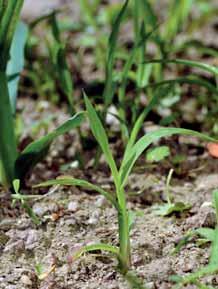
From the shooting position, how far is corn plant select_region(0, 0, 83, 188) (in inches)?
61.9

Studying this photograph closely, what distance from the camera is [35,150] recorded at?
1624 mm

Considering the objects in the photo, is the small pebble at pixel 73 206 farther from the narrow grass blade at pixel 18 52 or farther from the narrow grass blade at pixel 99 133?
the narrow grass blade at pixel 18 52

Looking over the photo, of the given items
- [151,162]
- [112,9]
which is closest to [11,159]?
[151,162]

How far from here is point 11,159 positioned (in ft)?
5.49

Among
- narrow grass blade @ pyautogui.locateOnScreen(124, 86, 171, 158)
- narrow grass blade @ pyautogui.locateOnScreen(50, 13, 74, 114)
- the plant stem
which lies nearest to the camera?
the plant stem

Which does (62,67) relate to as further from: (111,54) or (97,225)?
(97,225)

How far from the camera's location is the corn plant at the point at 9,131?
157 centimetres

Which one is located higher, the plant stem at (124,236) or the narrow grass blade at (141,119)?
the narrow grass blade at (141,119)

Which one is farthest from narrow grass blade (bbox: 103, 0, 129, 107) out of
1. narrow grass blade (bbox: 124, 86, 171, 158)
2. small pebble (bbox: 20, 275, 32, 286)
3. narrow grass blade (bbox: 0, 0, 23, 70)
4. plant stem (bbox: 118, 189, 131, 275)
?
small pebble (bbox: 20, 275, 32, 286)

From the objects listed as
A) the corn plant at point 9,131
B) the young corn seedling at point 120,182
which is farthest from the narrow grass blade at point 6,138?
the young corn seedling at point 120,182

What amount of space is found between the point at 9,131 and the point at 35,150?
0.08m

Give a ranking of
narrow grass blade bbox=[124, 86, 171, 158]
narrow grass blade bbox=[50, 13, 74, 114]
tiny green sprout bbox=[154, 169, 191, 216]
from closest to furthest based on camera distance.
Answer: narrow grass blade bbox=[124, 86, 171, 158] → tiny green sprout bbox=[154, 169, 191, 216] → narrow grass blade bbox=[50, 13, 74, 114]

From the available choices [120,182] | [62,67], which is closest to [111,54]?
[62,67]

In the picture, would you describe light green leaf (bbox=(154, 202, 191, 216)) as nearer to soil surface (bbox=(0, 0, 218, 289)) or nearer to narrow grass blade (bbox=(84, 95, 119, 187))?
soil surface (bbox=(0, 0, 218, 289))
